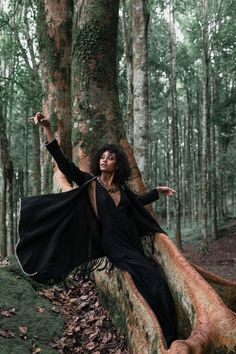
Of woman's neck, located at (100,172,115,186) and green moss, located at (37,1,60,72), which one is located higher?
green moss, located at (37,1,60,72)

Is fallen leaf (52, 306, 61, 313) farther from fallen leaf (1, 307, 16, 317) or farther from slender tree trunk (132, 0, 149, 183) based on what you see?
slender tree trunk (132, 0, 149, 183)

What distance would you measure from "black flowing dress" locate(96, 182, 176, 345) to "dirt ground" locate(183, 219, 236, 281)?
32.4ft

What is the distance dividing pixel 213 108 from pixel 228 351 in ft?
70.4

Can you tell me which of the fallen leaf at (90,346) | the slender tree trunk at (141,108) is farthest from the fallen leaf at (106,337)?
the slender tree trunk at (141,108)

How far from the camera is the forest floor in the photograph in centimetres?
455

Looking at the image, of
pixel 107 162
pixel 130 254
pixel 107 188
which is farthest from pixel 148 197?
pixel 130 254

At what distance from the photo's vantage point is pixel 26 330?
471 cm

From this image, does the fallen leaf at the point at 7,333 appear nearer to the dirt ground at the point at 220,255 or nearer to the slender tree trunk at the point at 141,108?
the slender tree trunk at the point at 141,108

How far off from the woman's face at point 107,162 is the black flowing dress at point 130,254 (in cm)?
21

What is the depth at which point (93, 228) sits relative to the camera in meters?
4.91

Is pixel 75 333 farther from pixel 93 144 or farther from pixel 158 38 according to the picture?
pixel 158 38

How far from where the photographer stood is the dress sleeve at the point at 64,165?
4.53m

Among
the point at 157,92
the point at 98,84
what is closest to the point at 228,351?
the point at 98,84

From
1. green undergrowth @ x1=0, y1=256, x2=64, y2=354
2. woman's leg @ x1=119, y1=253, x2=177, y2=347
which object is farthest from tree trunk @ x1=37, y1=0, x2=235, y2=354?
green undergrowth @ x1=0, y1=256, x2=64, y2=354
